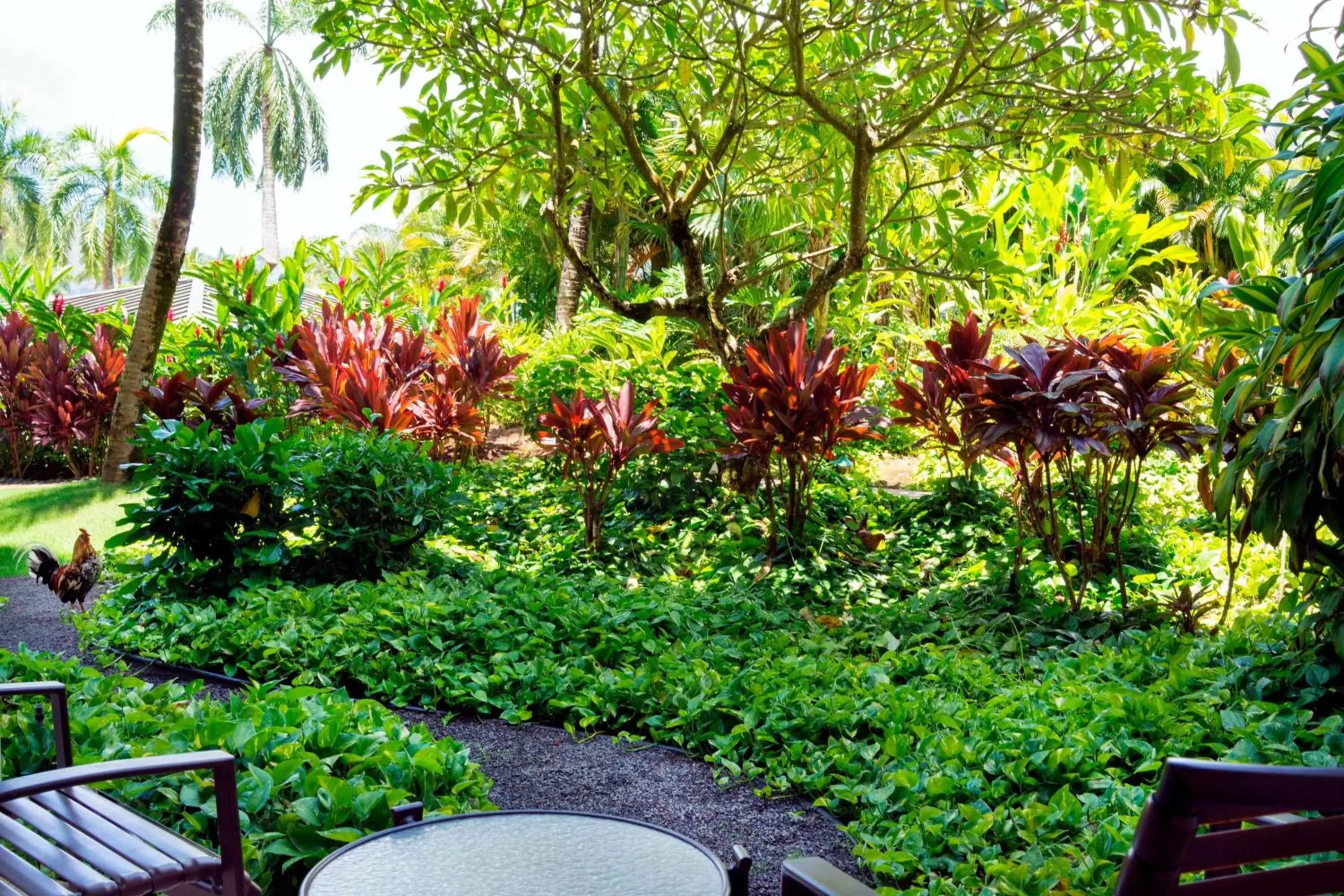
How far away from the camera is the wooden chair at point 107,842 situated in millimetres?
1624

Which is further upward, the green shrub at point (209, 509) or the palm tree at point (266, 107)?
the palm tree at point (266, 107)

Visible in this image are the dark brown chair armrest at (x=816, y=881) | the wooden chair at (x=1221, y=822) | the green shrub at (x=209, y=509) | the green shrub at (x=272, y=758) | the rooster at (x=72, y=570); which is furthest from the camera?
the green shrub at (x=209, y=509)

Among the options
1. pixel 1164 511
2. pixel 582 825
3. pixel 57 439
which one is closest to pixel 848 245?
pixel 1164 511

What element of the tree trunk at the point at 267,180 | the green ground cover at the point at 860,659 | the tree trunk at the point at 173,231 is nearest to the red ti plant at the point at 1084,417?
the green ground cover at the point at 860,659

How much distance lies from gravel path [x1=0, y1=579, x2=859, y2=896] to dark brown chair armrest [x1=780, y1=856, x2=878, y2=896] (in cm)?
109

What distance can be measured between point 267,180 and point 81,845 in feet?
163

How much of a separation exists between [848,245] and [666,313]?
46.9 inches

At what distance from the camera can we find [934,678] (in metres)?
3.78

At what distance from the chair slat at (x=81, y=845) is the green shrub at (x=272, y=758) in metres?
0.35

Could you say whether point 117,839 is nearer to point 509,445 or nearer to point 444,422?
point 444,422

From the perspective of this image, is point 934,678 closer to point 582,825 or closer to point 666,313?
point 582,825

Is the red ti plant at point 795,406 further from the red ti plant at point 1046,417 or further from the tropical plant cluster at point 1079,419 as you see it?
the red ti plant at point 1046,417

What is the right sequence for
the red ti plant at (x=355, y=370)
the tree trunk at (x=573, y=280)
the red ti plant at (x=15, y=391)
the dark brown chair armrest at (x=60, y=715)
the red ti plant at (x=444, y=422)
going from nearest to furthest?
1. the dark brown chair armrest at (x=60, y=715)
2. the red ti plant at (x=355, y=370)
3. the red ti plant at (x=444, y=422)
4. the red ti plant at (x=15, y=391)
5. the tree trunk at (x=573, y=280)

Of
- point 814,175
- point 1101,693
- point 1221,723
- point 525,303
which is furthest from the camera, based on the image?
point 525,303
